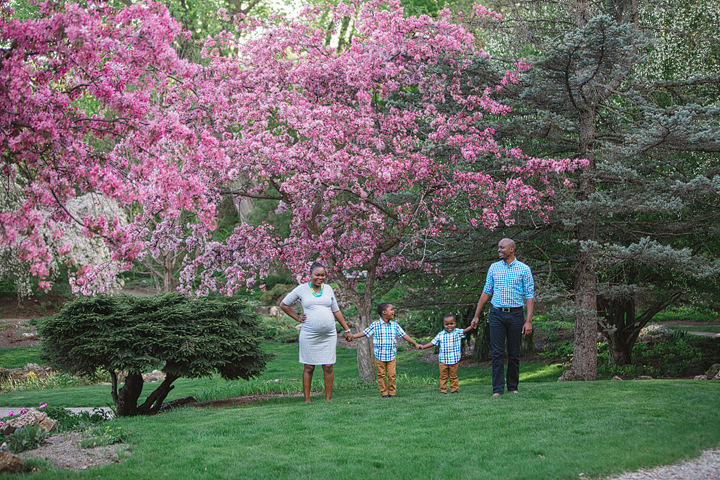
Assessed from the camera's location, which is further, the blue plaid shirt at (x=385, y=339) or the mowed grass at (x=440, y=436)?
the blue plaid shirt at (x=385, y=339)

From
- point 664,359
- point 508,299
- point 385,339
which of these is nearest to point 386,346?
point 385,339

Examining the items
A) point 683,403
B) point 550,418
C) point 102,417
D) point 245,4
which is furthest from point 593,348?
point 245,4

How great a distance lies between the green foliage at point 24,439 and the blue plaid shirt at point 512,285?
184 inches

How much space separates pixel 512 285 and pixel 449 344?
1.25 m

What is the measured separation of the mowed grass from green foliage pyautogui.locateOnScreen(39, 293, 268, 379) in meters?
0.66

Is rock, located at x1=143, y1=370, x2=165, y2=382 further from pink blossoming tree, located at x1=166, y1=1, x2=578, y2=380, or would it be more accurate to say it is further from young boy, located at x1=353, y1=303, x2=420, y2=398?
young boy, located at x1=353, y1=303, x2=420, y2=398

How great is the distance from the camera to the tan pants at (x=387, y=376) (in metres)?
7.57

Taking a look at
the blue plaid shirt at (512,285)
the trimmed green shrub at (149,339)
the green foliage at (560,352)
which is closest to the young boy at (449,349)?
the blue plaid shirt at (512,285)

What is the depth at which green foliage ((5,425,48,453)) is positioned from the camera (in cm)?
506

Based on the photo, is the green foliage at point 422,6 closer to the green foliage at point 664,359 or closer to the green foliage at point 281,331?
the green foliage at point 281,331

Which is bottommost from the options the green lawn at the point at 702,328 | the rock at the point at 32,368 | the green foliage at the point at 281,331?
the rock at the point at 32,368

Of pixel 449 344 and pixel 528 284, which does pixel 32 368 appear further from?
pixel 528 284

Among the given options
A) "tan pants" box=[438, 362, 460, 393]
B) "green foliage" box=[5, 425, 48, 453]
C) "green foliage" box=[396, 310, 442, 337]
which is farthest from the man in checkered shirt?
"green foliage" box=[396, 310, 442, 337]

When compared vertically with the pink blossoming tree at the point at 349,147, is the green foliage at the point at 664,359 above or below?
below
